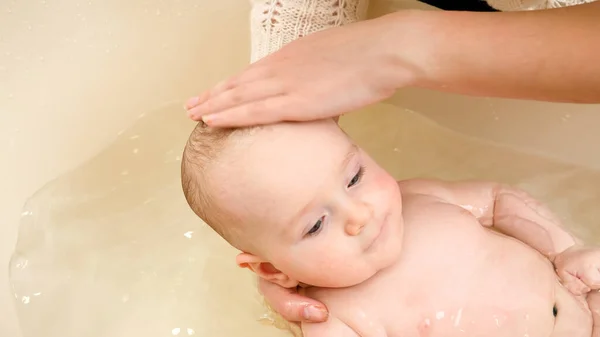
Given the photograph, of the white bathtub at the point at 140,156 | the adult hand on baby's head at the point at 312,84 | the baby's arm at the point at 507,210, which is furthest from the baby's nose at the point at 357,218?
the white bathtub at the point at 140,156

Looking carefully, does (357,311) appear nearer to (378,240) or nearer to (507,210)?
(378,240)

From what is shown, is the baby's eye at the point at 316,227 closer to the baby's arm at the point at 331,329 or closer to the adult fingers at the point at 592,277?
the baby's arm at the point at 331,329

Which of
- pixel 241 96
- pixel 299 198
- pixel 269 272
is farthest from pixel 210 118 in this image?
pixel 269 272

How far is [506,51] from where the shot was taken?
2.70 feet

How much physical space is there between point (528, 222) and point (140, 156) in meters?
0.85

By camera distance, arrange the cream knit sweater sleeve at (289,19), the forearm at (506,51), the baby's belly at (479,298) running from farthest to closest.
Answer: the cream knit sweater sleeve at (289,19), the baby's belly at (479,298), the forearm at (506,51)

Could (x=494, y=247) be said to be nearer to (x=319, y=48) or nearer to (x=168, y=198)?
(x=319, y=48)

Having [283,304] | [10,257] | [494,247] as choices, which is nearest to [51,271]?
[10,257]

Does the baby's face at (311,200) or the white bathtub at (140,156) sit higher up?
the baby's face at (311,200)

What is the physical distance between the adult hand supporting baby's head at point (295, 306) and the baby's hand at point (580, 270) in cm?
38

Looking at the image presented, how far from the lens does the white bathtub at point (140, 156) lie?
1233mm

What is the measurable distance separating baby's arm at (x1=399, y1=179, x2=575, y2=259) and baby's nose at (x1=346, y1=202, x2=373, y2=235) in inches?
10.1

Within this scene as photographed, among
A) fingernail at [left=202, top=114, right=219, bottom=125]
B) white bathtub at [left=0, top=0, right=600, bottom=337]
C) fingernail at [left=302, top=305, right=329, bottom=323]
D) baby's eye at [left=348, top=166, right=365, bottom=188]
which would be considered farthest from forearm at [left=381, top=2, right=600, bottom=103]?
white bathtub at [left=0, top=0, right=600, bottom=337]

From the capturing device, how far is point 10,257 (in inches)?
46.8
